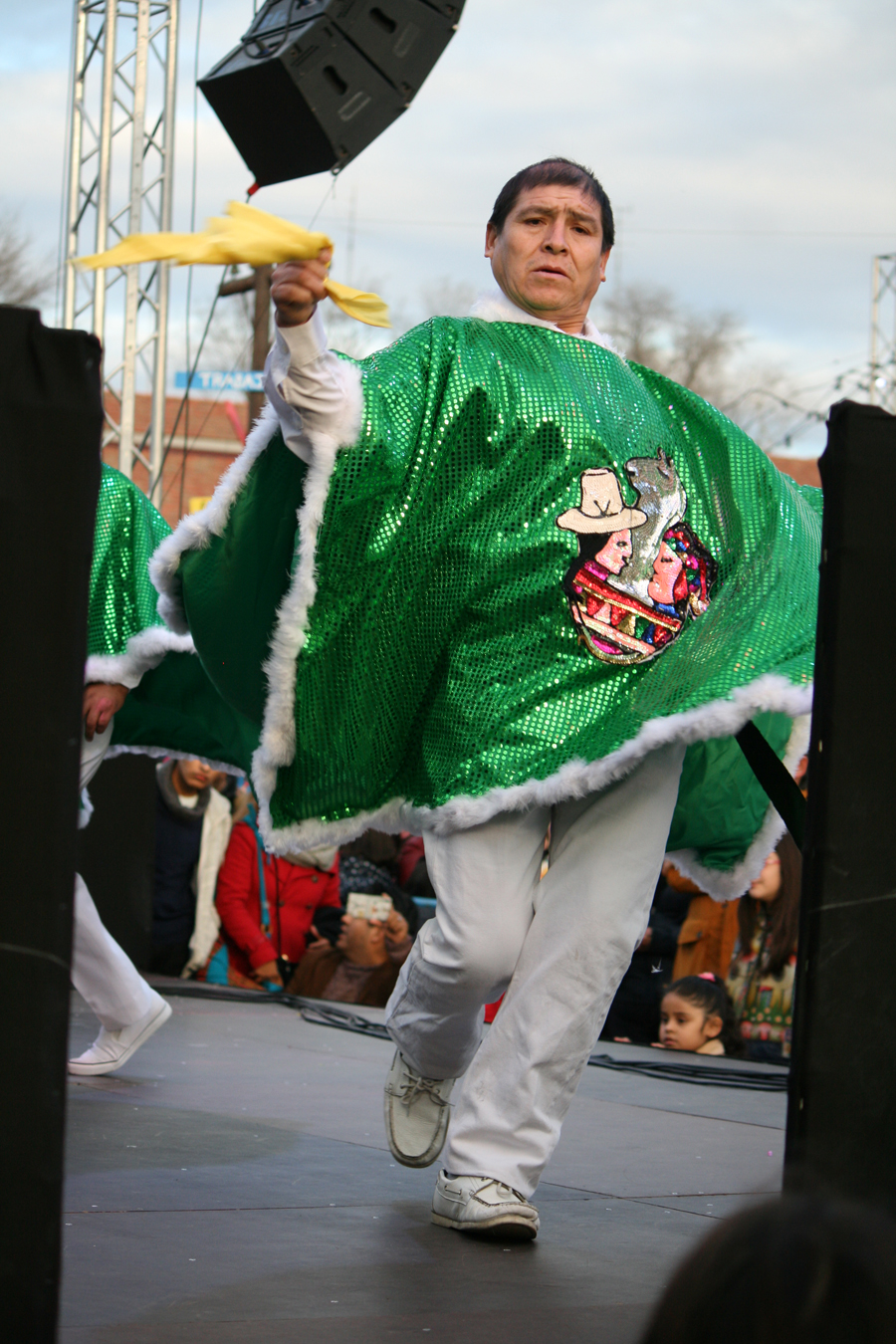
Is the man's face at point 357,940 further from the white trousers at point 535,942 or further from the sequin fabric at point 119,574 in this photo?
the white trousers at point 535,942

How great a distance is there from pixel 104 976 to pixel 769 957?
2231 millimetres

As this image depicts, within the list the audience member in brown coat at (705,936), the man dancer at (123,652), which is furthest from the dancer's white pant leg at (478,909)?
the audience member in brown coat at (705,936)

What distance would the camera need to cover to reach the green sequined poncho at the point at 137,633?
12.9ft

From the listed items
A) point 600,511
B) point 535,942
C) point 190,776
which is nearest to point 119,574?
point 600,511

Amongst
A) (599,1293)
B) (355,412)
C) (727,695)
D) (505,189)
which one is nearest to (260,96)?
(505,189)

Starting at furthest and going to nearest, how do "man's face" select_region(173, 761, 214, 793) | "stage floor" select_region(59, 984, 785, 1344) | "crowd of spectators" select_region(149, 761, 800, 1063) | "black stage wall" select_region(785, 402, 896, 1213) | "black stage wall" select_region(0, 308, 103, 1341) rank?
1. "man's face" select_region(173, 761, 214, 793)
2. "crowd of spectators" select_region(149, 761, 800, 1063)
3. "stage floor" select_region(59, 984, 785, 1344)
4. "black stage wall" select_region(785, 402, 896, 1213)
5. "black stage wall" select_region(0, 308, 103, 1341)

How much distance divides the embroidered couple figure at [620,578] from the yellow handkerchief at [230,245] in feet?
2.29

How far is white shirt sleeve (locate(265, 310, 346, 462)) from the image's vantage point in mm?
2434

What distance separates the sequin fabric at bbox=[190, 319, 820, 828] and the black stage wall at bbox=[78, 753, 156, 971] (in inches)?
168

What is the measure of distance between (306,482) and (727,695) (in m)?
0.79

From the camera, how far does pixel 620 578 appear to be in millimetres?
2748

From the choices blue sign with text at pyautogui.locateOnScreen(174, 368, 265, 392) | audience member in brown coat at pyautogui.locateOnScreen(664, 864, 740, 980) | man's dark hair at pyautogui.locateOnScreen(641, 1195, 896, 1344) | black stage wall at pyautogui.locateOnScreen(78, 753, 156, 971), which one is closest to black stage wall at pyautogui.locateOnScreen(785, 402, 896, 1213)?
man's dark hair at pyautogui.locateOnScreen(641, 1195, 896, 1344)

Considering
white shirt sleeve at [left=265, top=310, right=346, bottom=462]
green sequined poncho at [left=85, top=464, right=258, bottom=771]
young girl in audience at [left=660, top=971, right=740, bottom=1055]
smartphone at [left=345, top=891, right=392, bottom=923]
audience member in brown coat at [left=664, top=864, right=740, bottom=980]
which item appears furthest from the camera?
smartphone at [left=345, top=891, right=392, bottom=923]

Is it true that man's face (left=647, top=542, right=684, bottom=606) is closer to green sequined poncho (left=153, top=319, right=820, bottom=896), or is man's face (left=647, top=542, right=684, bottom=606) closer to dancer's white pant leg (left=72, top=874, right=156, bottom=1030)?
green sequined poncho (left=153, top=319, right=820, bottom=896)
